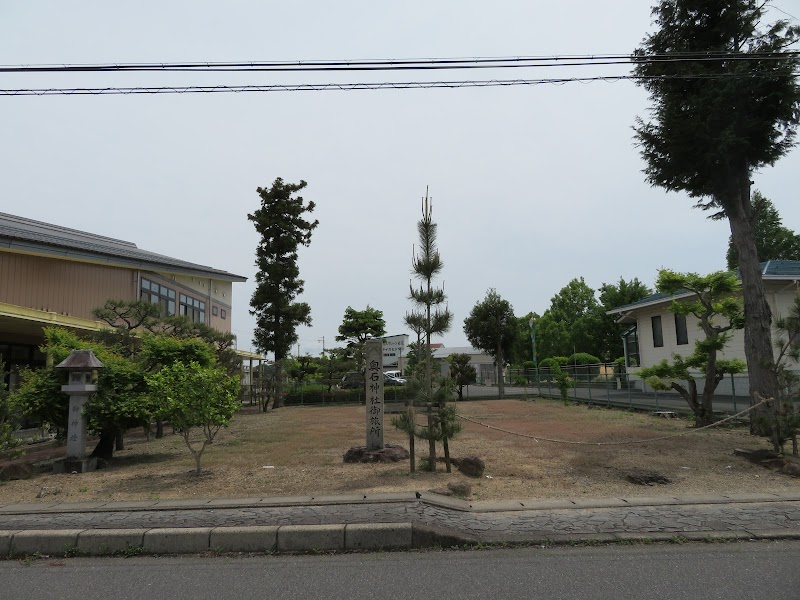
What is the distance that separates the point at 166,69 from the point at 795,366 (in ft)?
64.1

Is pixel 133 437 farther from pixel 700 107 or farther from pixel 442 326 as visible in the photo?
pixel 700 107

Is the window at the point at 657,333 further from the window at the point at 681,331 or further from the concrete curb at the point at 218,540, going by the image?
the concrete curb at the point at 218,540

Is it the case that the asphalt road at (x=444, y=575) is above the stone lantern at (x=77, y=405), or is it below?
below

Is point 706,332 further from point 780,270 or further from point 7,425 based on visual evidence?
point 7,425

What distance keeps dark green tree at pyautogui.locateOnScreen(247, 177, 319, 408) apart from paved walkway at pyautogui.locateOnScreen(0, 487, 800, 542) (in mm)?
21682

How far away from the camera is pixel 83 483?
27.8 ft

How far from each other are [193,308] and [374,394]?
1938cm

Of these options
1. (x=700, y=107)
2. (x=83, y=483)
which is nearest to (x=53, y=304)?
(x=83, y=483)

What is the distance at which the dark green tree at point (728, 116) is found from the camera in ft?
37.8

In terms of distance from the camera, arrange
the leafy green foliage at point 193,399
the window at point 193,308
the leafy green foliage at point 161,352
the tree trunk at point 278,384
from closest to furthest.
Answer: the leafy green foliage at point 193,399 < the leafy green foliage at point 161,352 < the window at point 193,308 < the tree trunk at point 278,384

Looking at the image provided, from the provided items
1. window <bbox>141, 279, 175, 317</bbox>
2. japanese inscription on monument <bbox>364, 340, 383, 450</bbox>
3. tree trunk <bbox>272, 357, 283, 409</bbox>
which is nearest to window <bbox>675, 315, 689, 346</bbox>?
japanese inscription on monument <bbox>364, 340, 383, 450</bbox>

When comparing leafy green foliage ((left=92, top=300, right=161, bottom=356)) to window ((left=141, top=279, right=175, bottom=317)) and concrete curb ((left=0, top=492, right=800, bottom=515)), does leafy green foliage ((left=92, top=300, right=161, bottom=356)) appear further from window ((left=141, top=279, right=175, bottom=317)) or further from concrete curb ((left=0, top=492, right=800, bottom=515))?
concrete curb ((left=0, top=492, right=800, bottom=515))

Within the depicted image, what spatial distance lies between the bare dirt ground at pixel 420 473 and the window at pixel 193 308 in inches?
509

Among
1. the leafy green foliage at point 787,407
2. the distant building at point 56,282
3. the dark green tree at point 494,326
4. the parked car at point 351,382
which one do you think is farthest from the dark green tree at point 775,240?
the distant building at point 56,282
